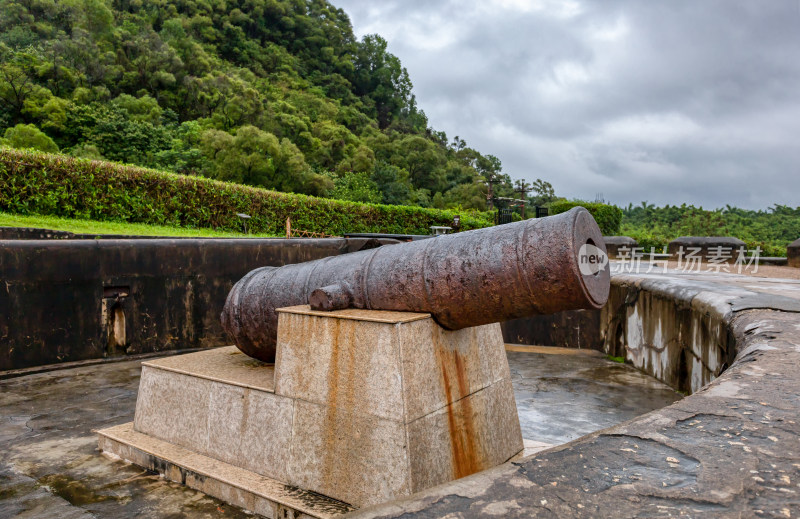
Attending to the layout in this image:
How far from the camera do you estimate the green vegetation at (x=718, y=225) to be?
64.5ft

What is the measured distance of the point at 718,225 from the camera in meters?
21.7

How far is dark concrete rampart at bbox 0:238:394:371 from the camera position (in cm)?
514

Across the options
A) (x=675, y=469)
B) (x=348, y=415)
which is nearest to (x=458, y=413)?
(x=348, y=415)

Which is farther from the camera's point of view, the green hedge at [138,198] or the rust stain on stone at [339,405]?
the green hedge at [138,198]

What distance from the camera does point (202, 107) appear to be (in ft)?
133

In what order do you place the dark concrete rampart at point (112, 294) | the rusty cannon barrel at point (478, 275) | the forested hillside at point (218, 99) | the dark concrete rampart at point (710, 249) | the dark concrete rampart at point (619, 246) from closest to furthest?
1. the rusty cannon barrel at point (478, 275)
2. the dark concrete rampart at point (112, 294)
3. the dark concrete rampart at point (710, 249)
4. the dark concrete rampart at point (619, 246)
5. the forested hillside at point (218, 99)

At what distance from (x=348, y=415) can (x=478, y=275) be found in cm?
79

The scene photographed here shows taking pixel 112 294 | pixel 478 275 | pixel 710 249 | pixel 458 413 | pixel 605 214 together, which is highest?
pixel 605 214

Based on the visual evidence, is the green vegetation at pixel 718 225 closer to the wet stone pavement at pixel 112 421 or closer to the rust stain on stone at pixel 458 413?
the wet stone pavement at pixel 112 421

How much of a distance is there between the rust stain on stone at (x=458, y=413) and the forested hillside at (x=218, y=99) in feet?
82.7

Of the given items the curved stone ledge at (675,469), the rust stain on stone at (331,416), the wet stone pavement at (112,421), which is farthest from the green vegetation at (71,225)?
the curved stone ledge at (675,469)

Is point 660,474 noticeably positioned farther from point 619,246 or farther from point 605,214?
point 605,214

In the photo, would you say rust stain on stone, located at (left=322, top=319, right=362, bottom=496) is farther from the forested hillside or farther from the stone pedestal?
the forested hillside

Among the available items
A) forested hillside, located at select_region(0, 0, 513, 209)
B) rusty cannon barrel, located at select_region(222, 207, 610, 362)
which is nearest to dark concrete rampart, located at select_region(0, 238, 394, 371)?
rusty cannon barrel, located at select_region(222, 207, 610, 362)
